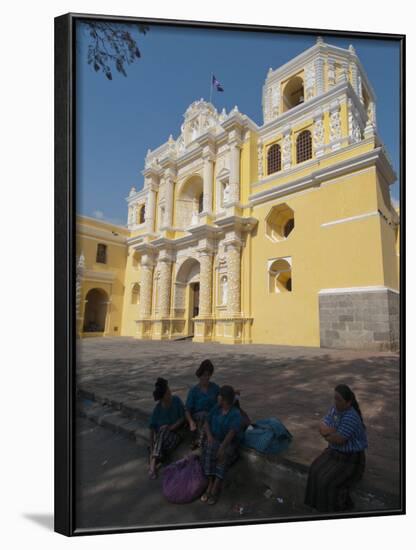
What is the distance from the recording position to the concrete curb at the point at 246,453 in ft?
7.48

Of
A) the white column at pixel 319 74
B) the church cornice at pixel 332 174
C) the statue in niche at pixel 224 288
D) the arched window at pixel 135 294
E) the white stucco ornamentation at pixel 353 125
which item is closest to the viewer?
the church cornice at pixel 332 174

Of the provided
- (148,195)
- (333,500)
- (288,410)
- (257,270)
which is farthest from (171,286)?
(333,500)

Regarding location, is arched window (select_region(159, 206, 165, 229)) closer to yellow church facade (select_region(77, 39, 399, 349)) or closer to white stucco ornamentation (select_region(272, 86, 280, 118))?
yellow church facade (select_region(77, 39, 399, 349))

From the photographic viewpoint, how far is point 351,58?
324cm

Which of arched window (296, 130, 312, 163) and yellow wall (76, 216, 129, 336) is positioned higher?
arched window (296, 130, 312, 163)

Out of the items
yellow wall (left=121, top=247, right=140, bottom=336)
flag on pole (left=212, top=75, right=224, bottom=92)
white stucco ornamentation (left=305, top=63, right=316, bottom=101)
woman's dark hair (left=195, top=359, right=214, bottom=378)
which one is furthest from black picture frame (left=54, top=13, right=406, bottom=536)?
white stucco ornamentation (left=305, top=63, right=316, bottom=101)

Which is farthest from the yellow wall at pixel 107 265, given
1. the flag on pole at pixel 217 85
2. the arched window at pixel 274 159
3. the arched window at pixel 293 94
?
the arched window at pixel 293 94

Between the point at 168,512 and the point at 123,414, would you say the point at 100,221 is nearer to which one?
the point at 123,414

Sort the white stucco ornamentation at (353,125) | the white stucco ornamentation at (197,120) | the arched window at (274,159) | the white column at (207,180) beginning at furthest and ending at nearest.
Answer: the arched window at (274,159), the white column at (207,180), the white stucco ornamentation at (353,125), the white stucco ornamentation at (197,120)

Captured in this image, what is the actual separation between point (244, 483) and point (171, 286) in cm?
331

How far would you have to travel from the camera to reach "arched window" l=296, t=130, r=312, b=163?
17.6 ft

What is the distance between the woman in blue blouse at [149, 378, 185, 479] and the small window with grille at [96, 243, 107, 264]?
1.45 meters

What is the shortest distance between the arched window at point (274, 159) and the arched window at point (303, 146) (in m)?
0.34

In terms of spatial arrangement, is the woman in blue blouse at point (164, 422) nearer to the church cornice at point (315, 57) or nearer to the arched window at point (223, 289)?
the arched window at point (223, 289)
